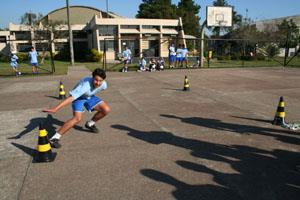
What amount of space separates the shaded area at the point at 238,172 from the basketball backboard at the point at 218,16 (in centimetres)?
2079

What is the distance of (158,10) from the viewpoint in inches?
2287

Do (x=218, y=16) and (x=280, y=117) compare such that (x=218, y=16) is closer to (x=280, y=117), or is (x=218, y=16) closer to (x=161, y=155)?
(x=280, y=117)

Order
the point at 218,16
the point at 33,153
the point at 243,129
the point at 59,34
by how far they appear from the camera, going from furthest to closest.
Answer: the point at 59,34 → the point at 218,16 → the point at 243,129 → the point at 33,153

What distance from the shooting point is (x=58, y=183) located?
3.64m

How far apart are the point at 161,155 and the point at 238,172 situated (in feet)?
4.07

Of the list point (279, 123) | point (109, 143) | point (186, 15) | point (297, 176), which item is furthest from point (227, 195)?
point (186, 15)

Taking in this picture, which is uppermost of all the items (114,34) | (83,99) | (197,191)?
(114,34)

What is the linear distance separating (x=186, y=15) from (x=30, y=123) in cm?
5785

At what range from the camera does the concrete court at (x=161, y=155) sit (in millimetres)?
3473

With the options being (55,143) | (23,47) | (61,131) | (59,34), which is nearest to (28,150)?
(55,143)

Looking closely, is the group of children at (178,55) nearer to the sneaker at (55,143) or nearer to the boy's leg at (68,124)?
the boy's leg at (68,124)

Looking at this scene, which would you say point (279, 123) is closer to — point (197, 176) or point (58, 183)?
point (197, 176)

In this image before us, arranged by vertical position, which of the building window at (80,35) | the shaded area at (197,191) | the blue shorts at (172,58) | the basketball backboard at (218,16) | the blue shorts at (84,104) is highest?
the building window at (80,35)

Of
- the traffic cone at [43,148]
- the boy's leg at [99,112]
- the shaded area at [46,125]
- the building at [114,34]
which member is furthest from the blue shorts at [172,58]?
the traffic cone at [43,148]
